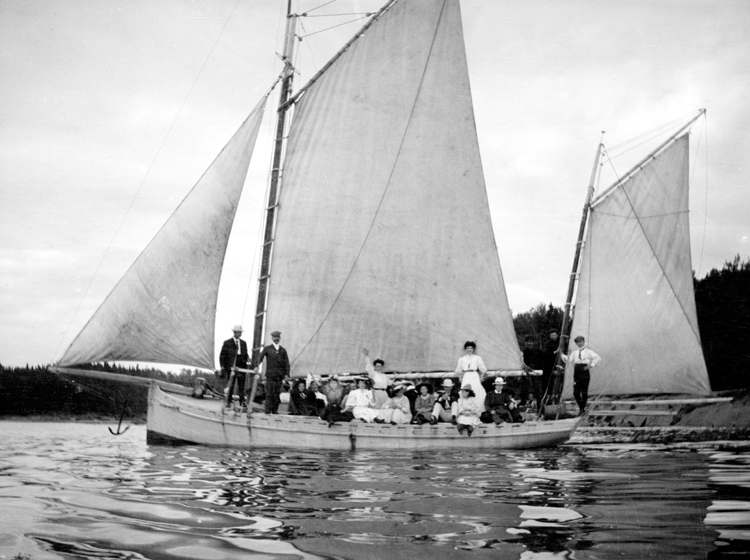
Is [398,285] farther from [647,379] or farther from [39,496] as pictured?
[39,496]

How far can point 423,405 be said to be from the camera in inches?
774

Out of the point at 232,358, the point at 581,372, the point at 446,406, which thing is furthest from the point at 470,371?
the point at 232,358

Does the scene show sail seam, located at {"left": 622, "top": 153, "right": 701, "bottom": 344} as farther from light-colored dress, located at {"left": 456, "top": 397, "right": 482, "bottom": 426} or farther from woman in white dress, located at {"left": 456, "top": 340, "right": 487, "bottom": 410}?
light-colored dress, located at {"left": 456, "top": 397, "right": 482, "bottom": 426}

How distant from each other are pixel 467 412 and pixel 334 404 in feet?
11.1

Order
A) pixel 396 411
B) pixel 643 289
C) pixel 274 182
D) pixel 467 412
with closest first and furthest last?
pixel 467 412 → pixel 396 411 → pixel 274 182 → pixel 643 289

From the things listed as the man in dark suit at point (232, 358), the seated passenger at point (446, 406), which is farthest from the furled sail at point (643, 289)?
the man in dark suit at point (232, 358)

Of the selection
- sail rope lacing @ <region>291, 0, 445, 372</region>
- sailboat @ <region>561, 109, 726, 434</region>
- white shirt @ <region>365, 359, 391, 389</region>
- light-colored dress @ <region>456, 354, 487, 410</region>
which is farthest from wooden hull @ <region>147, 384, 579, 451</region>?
sailboat @ <region>561, 109, 726, 434</region>

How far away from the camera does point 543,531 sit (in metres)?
6.48

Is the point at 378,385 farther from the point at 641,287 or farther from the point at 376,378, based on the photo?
the point at 641,287

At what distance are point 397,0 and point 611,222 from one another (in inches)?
434

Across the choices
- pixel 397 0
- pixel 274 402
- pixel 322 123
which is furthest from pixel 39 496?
pixel 397 0

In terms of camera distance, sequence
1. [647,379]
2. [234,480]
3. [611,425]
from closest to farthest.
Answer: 1. [234,480]
2. [647,379]
3. [611,425]

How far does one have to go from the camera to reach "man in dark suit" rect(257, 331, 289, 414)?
19312mm

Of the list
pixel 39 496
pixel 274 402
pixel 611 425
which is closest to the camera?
pixel 39 496
